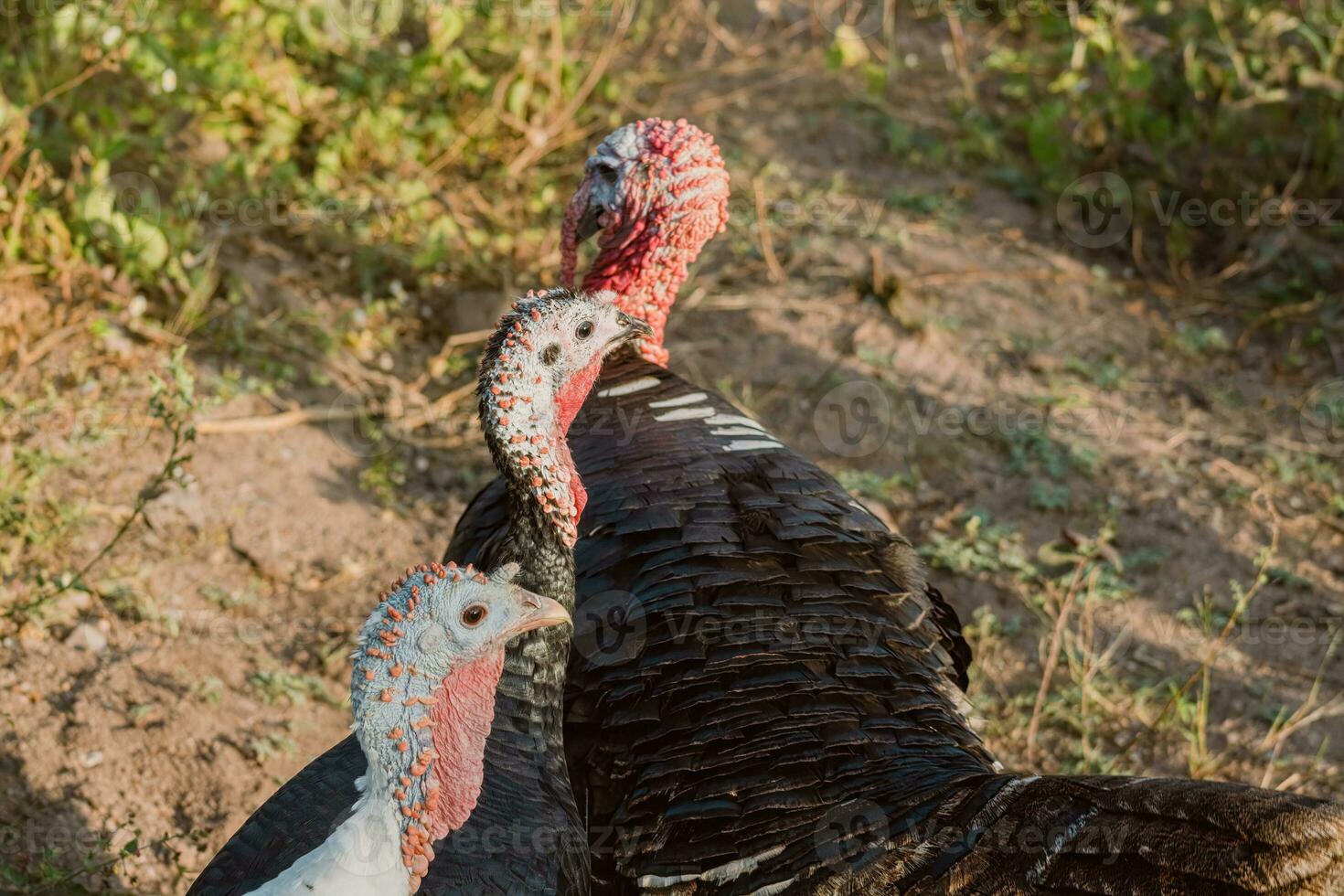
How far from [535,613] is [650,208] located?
5.65 feet

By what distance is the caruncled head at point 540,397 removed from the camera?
2932 millimetres

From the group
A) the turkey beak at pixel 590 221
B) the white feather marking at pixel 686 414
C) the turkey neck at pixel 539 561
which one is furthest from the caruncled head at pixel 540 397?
the turkey beak at pixel 590 221

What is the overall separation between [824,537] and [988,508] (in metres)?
2.20

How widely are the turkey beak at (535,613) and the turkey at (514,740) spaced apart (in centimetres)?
12

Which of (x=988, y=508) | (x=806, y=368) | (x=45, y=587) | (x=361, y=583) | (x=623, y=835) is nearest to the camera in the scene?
(x=623, y=835)

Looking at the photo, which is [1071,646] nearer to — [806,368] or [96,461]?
[806,368]

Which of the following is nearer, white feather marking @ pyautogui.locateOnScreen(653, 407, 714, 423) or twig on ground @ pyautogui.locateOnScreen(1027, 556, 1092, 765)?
white feather marking @ pyautogui.locateOnScreen(653, 407, 714, 423)

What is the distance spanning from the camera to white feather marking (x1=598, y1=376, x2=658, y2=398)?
140 inches

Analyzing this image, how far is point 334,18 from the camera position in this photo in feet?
20.4

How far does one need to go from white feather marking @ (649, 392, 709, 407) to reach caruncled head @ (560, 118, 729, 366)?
33 cm

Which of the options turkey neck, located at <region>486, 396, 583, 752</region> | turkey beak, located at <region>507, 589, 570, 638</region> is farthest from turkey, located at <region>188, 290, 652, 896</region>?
turkey beak, located at <region>507, 589, 570, 638</region>

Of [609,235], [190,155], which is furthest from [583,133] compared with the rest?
[609,235]

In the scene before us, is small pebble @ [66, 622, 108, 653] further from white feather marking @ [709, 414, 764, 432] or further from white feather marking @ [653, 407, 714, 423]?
white feather marking @ [709, 414, 764, 432]

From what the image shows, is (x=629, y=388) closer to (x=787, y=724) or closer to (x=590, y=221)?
(x=590, y=221)
